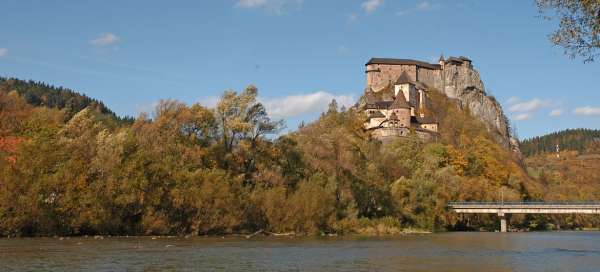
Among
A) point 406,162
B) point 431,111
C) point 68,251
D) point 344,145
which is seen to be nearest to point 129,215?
point 68,251

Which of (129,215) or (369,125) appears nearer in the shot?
(129,215)

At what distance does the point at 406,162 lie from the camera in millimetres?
77438

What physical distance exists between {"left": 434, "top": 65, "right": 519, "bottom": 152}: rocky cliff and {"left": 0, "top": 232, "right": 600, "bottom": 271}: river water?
115051 mm

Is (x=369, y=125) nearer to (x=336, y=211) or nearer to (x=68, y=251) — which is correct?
(x=336, y=211)

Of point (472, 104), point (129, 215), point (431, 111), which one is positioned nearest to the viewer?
point (129, 215)

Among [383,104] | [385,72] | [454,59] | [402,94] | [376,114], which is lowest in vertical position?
[376,114]

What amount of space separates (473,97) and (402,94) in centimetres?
2746

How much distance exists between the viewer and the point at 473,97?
158 m

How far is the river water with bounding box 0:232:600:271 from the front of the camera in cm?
2794

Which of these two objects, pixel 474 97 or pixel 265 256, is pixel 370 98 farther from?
pixel 265 256

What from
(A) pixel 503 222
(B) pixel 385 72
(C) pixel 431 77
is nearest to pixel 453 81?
(C) pixel 431 77

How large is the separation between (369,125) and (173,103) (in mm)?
84648

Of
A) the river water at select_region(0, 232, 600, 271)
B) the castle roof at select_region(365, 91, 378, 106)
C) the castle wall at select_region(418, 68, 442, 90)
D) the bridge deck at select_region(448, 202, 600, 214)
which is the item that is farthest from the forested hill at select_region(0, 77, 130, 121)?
the river water at select_region(0, 232, 600, 271)

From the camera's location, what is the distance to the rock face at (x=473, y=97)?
155500 mm
